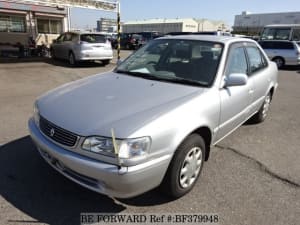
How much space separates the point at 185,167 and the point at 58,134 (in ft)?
4.31

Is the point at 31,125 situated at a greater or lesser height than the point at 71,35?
lesser

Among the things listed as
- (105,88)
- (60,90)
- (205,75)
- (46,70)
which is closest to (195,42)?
(205,75)

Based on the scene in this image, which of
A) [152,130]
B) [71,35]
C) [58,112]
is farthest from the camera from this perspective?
[71,35]

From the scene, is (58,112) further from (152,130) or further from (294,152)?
(294,152)

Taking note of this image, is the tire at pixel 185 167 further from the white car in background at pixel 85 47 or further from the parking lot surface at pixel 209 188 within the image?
the white car in background at pixel 85 47

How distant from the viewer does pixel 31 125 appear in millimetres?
3137

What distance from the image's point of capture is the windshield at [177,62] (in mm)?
3389

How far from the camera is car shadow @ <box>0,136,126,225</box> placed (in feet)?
8.54

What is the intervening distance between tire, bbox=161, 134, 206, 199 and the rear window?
10535 millimetres

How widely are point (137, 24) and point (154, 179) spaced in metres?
76.4

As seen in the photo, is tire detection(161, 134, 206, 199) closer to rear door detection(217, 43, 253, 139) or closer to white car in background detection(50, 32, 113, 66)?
rear door detection(217, 43, 253, 139)

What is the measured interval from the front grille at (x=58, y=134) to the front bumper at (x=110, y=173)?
0.07 meters

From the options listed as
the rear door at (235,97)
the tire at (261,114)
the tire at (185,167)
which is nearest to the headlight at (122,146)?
the tire at (185,167)

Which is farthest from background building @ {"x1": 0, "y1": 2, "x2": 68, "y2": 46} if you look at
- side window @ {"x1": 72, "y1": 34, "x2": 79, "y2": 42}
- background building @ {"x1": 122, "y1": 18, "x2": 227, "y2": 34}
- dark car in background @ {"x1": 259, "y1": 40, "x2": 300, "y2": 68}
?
background building @ {"x1": 122, "y1": 18, "x2": 227, "y2": 34}
